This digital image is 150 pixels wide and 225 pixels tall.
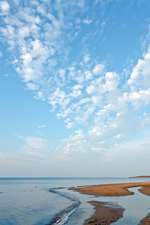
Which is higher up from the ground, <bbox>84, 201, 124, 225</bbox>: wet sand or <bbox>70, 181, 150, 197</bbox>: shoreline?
<bbox>70, 181, 150, 197</bbox>: shoreline

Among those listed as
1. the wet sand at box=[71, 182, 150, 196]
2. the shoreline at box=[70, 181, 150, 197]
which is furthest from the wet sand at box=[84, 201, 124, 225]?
the wet sand at box=[71, 182, 150, 196]

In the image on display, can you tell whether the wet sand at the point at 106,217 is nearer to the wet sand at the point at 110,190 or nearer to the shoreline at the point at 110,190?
the shoreline at the point at 110,190

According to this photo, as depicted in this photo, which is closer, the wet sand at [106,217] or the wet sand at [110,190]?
the wet sand at [106,217]

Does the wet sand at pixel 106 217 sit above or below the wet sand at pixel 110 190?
below

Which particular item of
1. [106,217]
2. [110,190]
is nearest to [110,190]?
[110,190]

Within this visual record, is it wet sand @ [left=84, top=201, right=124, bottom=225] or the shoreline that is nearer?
wet sand @ [left=84, top=201, right=124, bottom=225]

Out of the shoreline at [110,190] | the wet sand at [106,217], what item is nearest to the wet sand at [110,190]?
the shoreline at [110,190]

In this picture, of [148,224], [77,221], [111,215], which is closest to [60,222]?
[77,221]

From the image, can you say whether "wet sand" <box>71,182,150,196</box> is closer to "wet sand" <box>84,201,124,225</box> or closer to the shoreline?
the shoreline

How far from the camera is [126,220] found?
27688 millimetres

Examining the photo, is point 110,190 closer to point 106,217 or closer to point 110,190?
point 110,190

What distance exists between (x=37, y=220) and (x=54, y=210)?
753 centimetres

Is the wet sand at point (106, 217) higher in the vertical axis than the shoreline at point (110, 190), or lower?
lower

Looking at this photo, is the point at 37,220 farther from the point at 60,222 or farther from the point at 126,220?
the point at 126,220
